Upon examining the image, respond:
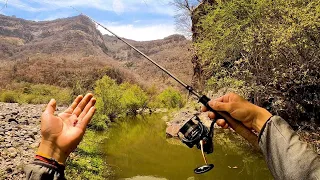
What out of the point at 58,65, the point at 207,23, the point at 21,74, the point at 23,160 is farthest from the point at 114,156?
the point at 58,65

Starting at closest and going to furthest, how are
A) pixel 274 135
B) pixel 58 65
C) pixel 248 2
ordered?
pixel 274 135 < pixel 248 2 < pixel 58 65

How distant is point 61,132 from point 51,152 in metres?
0.13

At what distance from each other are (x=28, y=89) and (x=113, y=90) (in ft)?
90.4

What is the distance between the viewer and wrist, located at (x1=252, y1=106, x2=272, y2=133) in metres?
1.52

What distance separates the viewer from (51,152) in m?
1.49

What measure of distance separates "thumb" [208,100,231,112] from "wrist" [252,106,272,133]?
17 cm

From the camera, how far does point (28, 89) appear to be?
48.1 metres

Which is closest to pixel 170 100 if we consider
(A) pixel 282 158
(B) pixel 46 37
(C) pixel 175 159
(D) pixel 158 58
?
(C) pixel 175 159

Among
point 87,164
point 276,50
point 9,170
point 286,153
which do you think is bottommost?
point 87,164

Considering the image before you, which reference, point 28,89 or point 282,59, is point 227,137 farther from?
point 28,89

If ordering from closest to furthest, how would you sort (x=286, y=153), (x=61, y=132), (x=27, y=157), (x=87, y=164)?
(x=286, y=153)
(x=61, y=132)
(x=27, y=157)
(x=87, y=164)

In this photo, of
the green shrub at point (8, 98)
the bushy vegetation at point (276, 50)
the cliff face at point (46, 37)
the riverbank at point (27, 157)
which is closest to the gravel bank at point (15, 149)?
the riverbank at point (27, 157)

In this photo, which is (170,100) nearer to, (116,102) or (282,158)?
(116,102)

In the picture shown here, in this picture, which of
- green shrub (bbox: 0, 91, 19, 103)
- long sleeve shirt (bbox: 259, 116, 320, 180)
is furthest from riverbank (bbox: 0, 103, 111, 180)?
green shrub (bbox: 0, 91, 19, 103)
